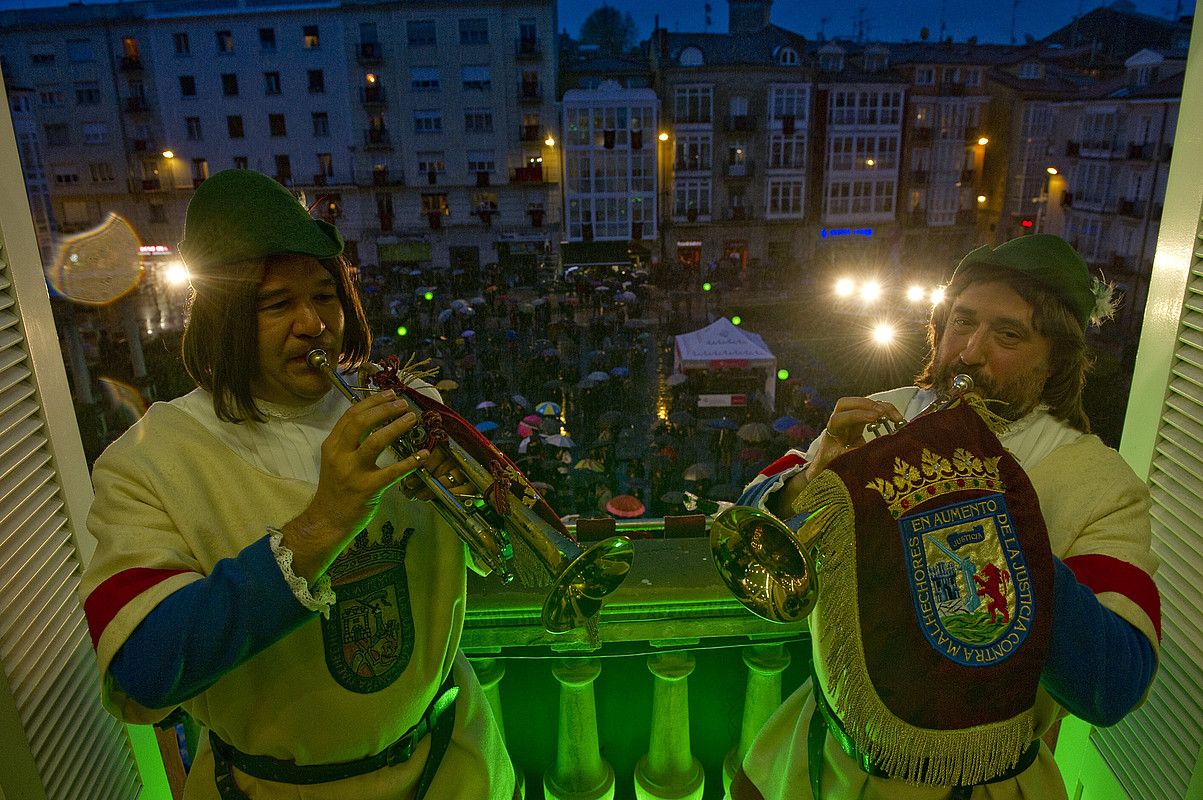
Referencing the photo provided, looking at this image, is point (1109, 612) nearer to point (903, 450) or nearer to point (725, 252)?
point (903, 450)

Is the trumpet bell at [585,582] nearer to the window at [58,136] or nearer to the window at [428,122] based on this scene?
the window at [428,122]

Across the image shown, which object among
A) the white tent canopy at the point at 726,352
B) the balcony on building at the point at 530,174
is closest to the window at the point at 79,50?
the balcony on building at the point at 530,174

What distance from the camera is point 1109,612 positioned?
58.0 inches

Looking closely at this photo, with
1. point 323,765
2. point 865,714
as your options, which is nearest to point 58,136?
point 323,765

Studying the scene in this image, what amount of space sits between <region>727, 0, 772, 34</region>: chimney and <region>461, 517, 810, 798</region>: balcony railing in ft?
98.7

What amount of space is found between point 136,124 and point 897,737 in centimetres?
3201

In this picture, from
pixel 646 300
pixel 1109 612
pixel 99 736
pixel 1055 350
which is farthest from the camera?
pixel 646 300

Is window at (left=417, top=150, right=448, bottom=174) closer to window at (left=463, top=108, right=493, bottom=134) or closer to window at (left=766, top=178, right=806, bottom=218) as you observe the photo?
window at (left=463, top=108, right=493, bottom=134)

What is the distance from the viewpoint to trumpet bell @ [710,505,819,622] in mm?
1498

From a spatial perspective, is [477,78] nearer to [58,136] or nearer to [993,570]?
[58,136]

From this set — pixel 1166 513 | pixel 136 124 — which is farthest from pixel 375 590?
pixel 136 124

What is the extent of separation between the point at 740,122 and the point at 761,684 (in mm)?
27406

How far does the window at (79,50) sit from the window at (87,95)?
29.2 inches

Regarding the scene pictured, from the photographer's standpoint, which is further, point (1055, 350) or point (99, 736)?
point (99, 736)
